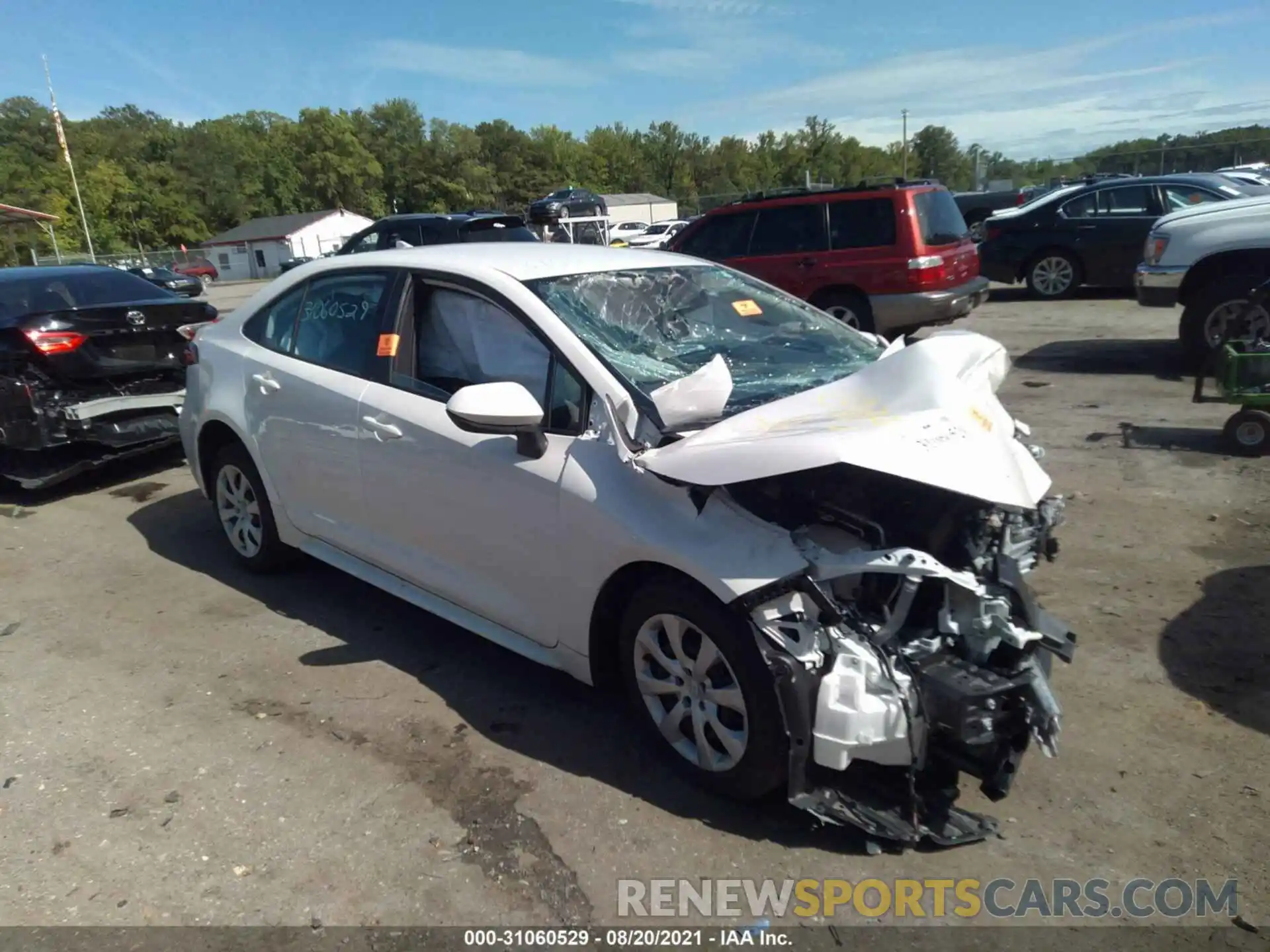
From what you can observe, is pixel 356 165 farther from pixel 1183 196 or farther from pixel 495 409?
pixel 495 409

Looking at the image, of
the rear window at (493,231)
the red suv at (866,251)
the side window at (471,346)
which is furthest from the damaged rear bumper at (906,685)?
the rear window at (493,231)

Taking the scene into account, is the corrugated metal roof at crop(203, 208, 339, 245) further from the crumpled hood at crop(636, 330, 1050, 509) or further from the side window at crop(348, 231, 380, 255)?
the crumpled hood at crop(636, 330, 1050, 509)

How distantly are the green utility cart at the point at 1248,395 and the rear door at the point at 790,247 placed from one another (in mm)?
4786

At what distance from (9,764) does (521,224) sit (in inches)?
423

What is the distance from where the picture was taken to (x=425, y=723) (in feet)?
11.7

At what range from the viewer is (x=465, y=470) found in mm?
3510

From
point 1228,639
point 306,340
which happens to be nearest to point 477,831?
point 306,340

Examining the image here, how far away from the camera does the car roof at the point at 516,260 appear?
3.79m

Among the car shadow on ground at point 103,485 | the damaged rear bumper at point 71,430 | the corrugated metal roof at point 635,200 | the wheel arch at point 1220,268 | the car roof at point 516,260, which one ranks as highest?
the corrugated metal roof at point 635,200

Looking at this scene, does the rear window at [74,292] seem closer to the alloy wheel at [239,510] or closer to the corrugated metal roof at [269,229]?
the alloy wheel at [239,510]

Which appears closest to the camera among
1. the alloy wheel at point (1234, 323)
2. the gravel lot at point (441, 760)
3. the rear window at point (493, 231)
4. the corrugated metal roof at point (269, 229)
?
the gravel lot at point (441, 760)

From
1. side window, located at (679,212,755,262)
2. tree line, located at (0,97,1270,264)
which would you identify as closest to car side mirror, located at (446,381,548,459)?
side window, located at (679,212,755,262)

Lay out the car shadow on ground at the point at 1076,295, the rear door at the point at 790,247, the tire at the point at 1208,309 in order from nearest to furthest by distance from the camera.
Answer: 1. the tire at the point at 1208,309
2. the rear door at the point at 790,247
3. the car shadow on ground at the point at 1076,295

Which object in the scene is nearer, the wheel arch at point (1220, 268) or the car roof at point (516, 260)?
the car roof at point (516, 260)
